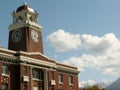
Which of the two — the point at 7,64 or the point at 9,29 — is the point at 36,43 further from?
the point at 7,64

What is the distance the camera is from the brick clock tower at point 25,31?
193 feet

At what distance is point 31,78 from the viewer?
5356 centimetres

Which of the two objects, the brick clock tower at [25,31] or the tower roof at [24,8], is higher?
the tower roof at [24,8]

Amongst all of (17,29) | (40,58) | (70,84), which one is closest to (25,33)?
(17,29)

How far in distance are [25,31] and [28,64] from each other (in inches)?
338

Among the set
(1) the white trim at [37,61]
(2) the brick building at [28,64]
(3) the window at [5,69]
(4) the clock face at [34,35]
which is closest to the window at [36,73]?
(2) the brick building at [28,64]

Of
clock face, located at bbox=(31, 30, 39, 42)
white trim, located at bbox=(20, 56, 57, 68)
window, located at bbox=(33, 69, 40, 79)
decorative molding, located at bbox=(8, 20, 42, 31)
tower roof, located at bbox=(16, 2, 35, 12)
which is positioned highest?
tower roof, located at bbox=(16, 2, 35, 12)

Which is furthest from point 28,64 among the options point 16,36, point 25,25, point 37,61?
point 25,25

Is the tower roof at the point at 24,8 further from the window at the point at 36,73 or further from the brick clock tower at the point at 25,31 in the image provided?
the window at the point at 36,73

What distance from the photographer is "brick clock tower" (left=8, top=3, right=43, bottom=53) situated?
58.9 meters

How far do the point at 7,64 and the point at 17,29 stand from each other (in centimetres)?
1180

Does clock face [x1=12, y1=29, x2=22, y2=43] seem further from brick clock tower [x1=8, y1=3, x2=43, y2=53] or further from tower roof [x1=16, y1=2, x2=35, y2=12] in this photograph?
tower roof [x1=16, y1=2, x2=35, y2=12]

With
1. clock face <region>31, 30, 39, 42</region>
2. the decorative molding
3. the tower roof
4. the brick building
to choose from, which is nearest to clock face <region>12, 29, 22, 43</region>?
the brick building

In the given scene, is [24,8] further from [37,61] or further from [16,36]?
[37,61]
